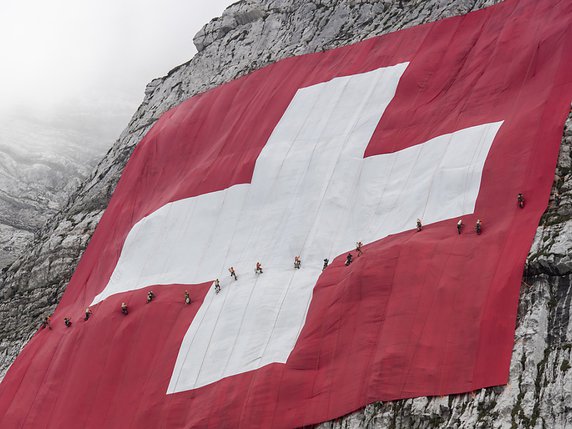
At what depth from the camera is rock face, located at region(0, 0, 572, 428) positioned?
29.6 meters

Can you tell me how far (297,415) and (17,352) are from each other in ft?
70.4

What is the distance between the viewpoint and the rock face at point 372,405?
2964 centimetres

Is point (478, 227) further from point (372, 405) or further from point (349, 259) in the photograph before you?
point (372, 405)

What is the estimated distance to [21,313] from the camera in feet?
168

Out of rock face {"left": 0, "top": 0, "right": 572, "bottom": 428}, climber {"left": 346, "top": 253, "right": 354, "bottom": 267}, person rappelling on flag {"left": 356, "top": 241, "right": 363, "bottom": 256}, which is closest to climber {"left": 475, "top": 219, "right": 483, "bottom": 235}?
rock face {"left": 0, "top": 0, "right": 572, "bottom": 428}

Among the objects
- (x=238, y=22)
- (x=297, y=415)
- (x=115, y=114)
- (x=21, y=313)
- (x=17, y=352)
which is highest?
(x=115, y=114)

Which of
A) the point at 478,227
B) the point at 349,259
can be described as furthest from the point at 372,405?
the point at 478,227

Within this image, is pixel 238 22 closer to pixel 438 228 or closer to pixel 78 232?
pixel 78 232

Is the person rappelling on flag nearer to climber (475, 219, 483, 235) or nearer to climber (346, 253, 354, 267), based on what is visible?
climber (346, 253, 354, 267)

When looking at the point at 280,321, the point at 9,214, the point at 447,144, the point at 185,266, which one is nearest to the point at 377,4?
the point at 447,144

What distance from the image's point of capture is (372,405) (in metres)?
32.2

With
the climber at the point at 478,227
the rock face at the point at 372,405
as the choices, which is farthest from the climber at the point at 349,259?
the rock face at the point at 372,405

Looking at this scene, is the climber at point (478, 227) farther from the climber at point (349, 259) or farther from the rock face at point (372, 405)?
the climber at point (349, 259)

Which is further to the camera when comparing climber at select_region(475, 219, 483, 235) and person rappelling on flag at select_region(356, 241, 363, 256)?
person rappelling on flag at select_region(356, 241, 363, 256)
